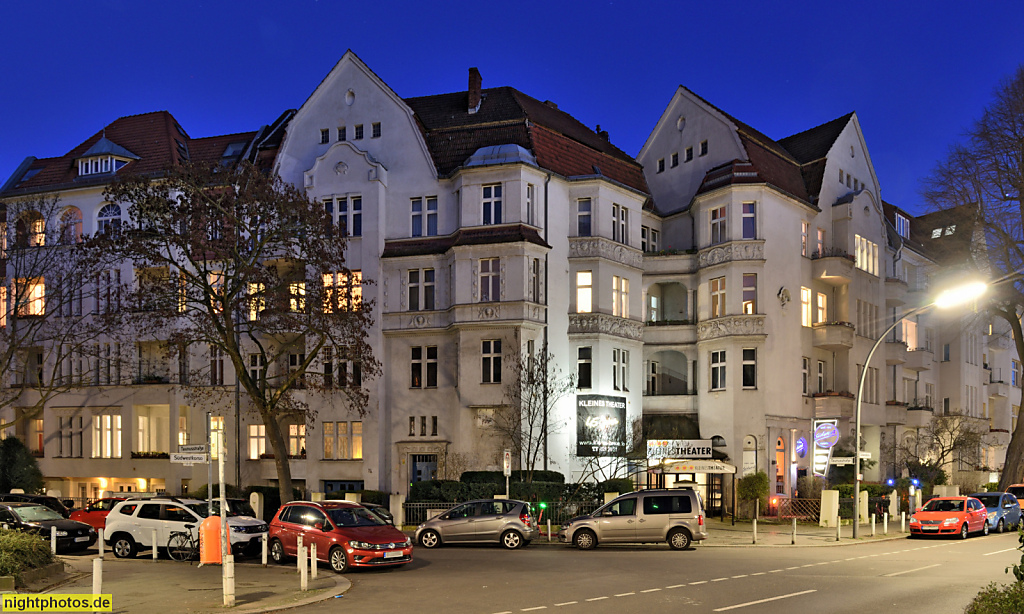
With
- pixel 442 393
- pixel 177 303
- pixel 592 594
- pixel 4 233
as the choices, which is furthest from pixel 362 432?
pixel 592 594

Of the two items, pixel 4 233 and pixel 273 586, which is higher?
pixel 4 233

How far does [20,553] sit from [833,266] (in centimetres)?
3861

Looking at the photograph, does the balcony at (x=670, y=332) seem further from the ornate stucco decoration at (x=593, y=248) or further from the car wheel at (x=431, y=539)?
the car wheel at (x=431, y=539)

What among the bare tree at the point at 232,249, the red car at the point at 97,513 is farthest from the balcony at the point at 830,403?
the red car at the point at 97,513

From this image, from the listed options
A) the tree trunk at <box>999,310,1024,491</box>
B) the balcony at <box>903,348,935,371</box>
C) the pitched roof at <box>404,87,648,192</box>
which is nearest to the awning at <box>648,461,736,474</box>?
the pitched roof at <box>404,87,648,192</box>

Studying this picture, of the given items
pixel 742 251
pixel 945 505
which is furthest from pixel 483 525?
pixel 742 251

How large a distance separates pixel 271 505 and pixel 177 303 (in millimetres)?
10073

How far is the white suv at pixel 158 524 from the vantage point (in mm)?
26766

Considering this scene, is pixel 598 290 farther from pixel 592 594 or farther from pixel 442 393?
pixel 592 594

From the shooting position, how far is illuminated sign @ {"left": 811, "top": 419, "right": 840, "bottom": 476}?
39125mm

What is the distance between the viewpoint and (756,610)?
55.3 ft

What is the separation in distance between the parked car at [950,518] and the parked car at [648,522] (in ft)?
31.5

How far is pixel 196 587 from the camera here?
20.0 metres

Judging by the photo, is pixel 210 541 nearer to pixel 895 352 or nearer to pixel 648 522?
pixel 648 522
